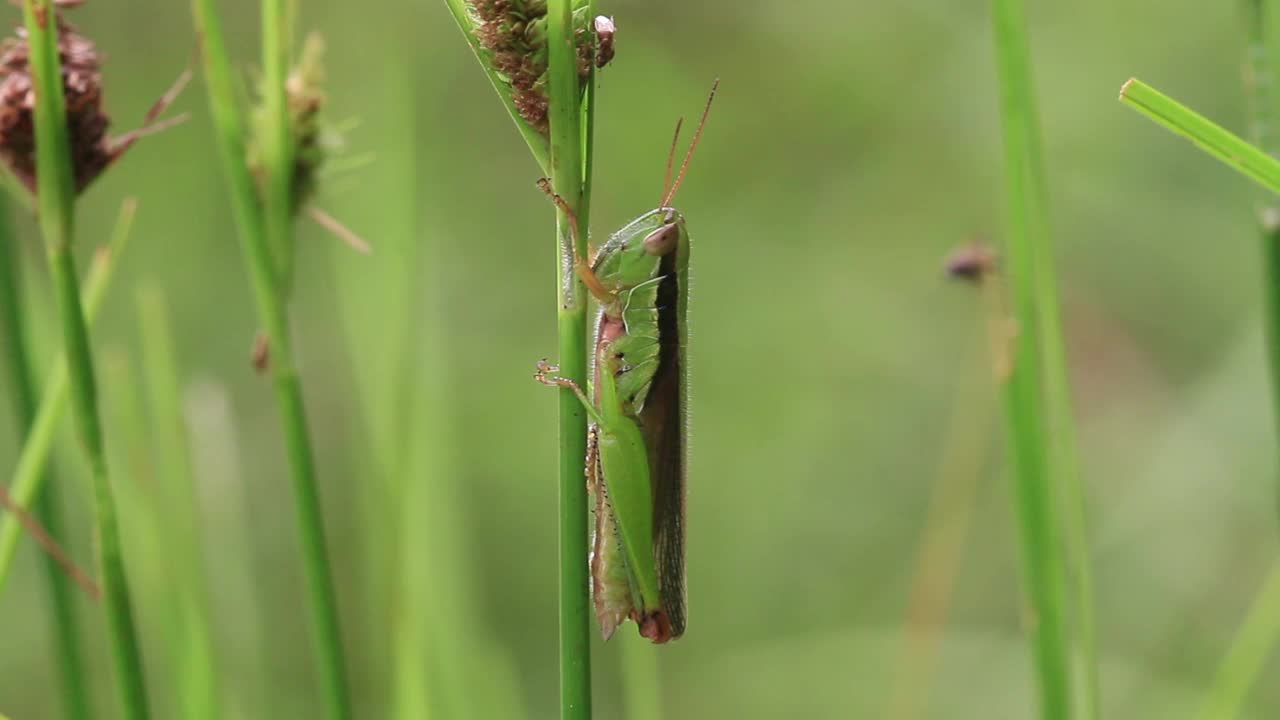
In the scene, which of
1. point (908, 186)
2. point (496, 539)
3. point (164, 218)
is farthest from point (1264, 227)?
point (164, 218)

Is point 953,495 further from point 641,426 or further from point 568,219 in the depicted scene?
point 568,219

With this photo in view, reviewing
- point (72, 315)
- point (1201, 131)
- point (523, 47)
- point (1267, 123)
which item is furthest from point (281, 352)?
point (1267, 123)

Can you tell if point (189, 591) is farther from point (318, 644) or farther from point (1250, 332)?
point (1250, 332)

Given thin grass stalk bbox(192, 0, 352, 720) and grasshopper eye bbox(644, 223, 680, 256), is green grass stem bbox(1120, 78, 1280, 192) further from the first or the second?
grasshopper eye bbox(644, 223, 680, 256)

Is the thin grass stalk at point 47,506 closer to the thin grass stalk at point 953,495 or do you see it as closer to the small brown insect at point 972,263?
the small brown insect at point 972,263

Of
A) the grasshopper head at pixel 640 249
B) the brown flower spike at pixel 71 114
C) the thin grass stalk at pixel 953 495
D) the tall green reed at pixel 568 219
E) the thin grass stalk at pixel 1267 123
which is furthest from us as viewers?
the thin grass stalk at pixel 953 495

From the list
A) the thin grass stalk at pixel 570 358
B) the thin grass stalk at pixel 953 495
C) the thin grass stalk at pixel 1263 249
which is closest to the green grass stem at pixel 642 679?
the thin grass stalk at pixel 570 358

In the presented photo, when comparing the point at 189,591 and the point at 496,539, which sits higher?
the point at 189,591
